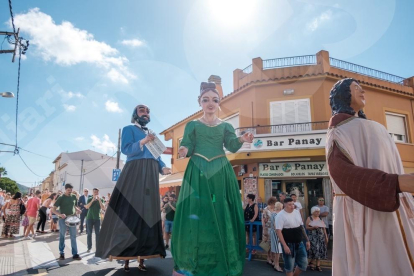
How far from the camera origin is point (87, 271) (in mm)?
4344

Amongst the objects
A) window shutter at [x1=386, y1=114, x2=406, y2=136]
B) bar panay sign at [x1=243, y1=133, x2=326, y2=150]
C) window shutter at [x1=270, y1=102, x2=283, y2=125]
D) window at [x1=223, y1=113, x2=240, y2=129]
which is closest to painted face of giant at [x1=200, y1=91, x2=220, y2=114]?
bar panay sign at [x1=243, y1=133, x2=326, y2=150]

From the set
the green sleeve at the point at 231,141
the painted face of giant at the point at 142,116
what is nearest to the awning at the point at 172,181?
the painted face of giant at the point at 142,116

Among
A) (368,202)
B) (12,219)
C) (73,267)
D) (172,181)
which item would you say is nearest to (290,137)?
(172,181)

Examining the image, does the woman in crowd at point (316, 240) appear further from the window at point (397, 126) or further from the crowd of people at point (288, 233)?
the window at point (397, 126)

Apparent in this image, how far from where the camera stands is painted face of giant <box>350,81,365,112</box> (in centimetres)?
186

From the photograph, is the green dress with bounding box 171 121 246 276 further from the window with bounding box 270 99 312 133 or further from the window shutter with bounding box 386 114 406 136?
the window shutter with bounding box 386 114 406 136

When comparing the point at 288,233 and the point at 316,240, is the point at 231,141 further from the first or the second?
the point at 316,240

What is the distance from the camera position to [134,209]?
12.5 ft

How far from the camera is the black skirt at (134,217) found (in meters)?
3.62

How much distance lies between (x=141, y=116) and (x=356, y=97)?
3.21 meters

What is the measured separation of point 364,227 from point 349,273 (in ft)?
0.85

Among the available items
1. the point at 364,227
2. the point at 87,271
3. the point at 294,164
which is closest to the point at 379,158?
the point at 364,227

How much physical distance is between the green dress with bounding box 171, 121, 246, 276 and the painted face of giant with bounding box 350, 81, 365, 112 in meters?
1.39

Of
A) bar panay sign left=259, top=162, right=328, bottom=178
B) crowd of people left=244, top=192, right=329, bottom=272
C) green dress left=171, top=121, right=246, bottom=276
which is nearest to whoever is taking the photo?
green dress left=171, top=121, right=246, bottom=276
